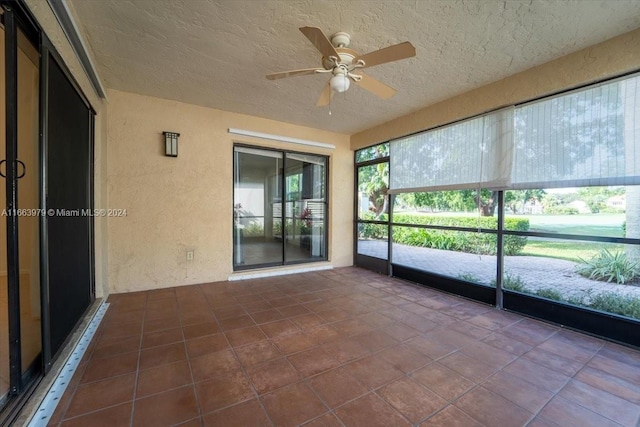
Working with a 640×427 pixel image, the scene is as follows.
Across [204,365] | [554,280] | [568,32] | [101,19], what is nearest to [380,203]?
[554,280]

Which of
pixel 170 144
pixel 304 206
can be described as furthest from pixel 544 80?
pixel 170 144

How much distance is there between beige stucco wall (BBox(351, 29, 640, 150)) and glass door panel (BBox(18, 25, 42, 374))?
159 inches

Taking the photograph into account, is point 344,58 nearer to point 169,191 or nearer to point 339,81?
point 339,81

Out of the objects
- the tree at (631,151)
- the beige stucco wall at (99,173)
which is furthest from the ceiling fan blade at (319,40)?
the tree at (631,151)

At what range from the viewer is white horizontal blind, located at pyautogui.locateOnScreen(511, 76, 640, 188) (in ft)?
7.41

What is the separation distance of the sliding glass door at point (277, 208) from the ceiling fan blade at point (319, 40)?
2725 mm

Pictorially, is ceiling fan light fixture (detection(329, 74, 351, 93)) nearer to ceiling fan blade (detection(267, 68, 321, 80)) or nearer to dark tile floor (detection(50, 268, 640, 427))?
ceiling fan blade (detection(267, 68, 321, 80))

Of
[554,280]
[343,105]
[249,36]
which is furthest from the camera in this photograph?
[343,105]

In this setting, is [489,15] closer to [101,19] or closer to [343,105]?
[343,105]

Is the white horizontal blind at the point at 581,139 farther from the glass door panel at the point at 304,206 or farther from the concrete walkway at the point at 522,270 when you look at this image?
the glass door panel at the point at 304,206

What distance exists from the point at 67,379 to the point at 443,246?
4.26 metres

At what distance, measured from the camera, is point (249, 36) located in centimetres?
225

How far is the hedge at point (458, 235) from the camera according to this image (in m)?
3.11

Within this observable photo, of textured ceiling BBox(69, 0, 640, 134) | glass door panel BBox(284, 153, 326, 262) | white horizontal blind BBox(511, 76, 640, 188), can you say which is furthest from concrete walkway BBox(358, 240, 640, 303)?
textured ceiling BBox(69, 0, 640, 134)
